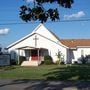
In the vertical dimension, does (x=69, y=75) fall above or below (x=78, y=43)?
below

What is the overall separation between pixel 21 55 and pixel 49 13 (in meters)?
45.0

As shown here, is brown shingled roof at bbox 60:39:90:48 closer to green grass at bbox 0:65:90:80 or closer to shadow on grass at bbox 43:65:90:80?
green grass at bbox 0:65:90:80

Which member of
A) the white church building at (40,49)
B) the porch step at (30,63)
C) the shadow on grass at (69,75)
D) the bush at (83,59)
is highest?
the white church building at (40,49)

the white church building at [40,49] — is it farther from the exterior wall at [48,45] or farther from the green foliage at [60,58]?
the green foliage at [60,58]

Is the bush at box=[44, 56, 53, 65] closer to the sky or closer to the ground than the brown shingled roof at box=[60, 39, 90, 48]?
closer to the ground

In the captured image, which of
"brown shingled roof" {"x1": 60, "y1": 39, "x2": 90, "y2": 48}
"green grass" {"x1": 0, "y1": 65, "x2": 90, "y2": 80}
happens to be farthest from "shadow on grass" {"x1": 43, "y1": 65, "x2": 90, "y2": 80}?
"brown shingled roof" {"x1": 60, "y1": 39, "x2": 90, "y2": 48}

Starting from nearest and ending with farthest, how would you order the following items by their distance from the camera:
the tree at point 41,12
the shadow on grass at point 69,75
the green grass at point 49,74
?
the tree at point 41,12 → the shadow on grass at point 69,75 → the green grass at point 49,74

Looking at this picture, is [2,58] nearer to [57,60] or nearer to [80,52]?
[57,60]

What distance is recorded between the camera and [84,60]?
6022cm

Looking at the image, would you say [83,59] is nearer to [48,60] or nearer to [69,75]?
[48,60]

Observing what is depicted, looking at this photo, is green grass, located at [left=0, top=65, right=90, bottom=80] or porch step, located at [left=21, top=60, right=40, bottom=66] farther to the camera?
porch step, located at [left=21, top=60, right=40, bottom=66]

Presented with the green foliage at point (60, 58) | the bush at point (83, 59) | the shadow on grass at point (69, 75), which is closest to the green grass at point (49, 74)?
the shadow on grass at point (69, 75)

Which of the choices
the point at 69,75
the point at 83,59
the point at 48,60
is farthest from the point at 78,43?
the point at 69,75

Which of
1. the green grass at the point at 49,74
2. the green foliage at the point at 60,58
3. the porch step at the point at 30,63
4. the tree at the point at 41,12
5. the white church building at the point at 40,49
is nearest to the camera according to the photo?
the tree at the point at 41,12
